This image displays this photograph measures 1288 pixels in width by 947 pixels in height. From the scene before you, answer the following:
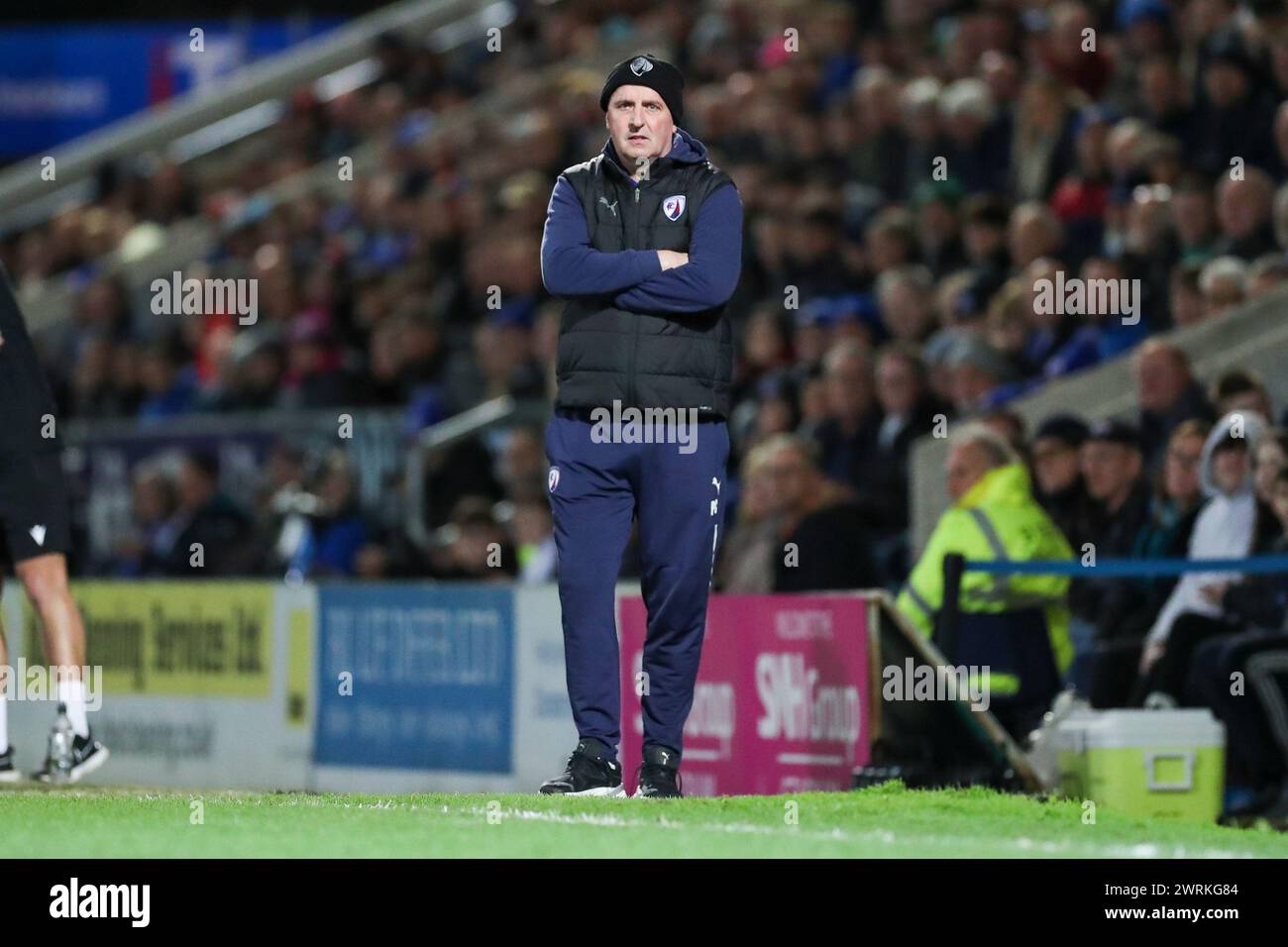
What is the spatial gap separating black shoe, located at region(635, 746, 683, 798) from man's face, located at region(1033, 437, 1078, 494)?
437 cm

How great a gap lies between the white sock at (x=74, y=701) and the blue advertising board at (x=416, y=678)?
3.94 m

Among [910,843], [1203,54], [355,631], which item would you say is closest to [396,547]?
[355,631]

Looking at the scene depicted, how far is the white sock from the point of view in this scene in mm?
9453

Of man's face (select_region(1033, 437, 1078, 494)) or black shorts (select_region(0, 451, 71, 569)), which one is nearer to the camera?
black shorts (select_region(0, 451, 71, 569))

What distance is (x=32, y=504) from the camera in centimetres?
940

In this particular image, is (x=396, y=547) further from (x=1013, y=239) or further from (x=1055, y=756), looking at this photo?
(x=1055, y=756)

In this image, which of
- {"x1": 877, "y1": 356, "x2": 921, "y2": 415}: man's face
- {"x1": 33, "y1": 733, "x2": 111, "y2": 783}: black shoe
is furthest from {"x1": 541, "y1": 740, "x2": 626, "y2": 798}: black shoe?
{"x1": 877, "y1": 356, "x2": 921, "y2": 415}: man's face

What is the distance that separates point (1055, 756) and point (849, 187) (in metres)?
7.11

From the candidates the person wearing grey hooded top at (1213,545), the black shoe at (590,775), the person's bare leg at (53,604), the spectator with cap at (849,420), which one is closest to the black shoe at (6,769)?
the person's bare leg at (53,604)

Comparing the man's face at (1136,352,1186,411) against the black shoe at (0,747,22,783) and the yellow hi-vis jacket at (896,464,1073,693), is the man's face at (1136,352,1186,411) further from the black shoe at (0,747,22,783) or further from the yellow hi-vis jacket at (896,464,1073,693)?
the black shoe at (0,747,22,783)

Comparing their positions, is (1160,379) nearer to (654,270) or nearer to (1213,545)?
(1213,545)

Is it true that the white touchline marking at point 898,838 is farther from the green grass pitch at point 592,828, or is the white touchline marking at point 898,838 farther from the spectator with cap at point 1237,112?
the spectator with cap at point 1237,112

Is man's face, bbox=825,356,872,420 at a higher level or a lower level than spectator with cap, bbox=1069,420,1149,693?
higher

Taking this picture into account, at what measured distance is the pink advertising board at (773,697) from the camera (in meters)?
10.7
